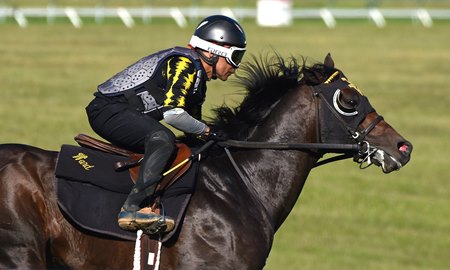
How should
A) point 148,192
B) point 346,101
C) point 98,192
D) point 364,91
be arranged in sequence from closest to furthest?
point 148,192 → point 98,192 → point 346,101 → point 364,91

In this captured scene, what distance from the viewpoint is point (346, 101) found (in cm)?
748

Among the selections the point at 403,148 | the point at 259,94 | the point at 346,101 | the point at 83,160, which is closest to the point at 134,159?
the point at 83,160

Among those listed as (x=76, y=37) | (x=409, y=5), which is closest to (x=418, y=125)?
(x=76, y=37)

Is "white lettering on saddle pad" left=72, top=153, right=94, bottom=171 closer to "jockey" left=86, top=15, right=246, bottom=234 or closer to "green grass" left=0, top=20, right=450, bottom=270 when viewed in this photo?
"jockey" left=86, top=15, right=246, bottom=234

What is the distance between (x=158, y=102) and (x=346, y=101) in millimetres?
1299

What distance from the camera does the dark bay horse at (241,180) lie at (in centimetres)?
714

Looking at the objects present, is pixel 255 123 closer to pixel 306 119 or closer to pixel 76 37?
pixel 306 119

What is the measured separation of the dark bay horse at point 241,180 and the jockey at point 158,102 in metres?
0.25

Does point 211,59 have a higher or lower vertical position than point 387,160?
higher

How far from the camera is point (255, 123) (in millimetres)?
7688

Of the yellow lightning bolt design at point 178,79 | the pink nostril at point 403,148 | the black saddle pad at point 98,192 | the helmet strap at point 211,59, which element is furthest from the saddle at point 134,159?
the pink nostril at point 403,148

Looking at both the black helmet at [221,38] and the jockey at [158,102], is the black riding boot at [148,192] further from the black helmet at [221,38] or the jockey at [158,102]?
the black helmet at [221,38]

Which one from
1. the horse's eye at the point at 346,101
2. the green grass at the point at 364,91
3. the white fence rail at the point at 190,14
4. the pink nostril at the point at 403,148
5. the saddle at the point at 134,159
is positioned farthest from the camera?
the white fence rail at the point at 190,14

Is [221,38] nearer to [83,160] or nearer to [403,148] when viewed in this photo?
[83,160]
